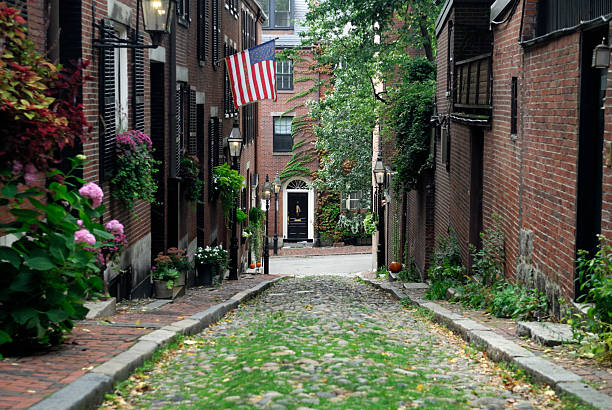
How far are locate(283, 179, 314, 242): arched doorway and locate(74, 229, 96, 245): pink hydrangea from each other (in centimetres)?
3821

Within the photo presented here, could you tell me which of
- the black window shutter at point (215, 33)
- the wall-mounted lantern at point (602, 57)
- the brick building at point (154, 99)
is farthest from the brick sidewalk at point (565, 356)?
the black window shutter at point (215, 33)

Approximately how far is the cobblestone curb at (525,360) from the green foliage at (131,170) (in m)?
4.56

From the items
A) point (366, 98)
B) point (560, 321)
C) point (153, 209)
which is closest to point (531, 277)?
point (560, 321)

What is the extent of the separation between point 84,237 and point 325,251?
3490cm

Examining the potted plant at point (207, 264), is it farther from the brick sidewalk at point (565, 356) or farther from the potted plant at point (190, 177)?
the brick sidewalk at point (565, 356)

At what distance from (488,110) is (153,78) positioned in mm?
6185

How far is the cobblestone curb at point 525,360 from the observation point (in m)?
5.60

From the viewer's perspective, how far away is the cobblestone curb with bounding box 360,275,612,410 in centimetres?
560

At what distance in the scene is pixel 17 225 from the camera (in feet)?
20.5

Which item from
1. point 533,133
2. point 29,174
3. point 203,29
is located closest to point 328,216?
point 203,29

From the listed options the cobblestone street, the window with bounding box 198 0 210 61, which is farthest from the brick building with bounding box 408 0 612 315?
the window with bounding box 198 0 210 61

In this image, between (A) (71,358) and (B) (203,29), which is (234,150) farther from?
(A) (71,358)

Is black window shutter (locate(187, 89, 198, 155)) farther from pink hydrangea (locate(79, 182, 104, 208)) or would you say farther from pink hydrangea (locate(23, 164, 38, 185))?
pink hydrangea (locate(23, 164, 38, 185))

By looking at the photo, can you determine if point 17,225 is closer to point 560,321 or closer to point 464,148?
point 560,321
